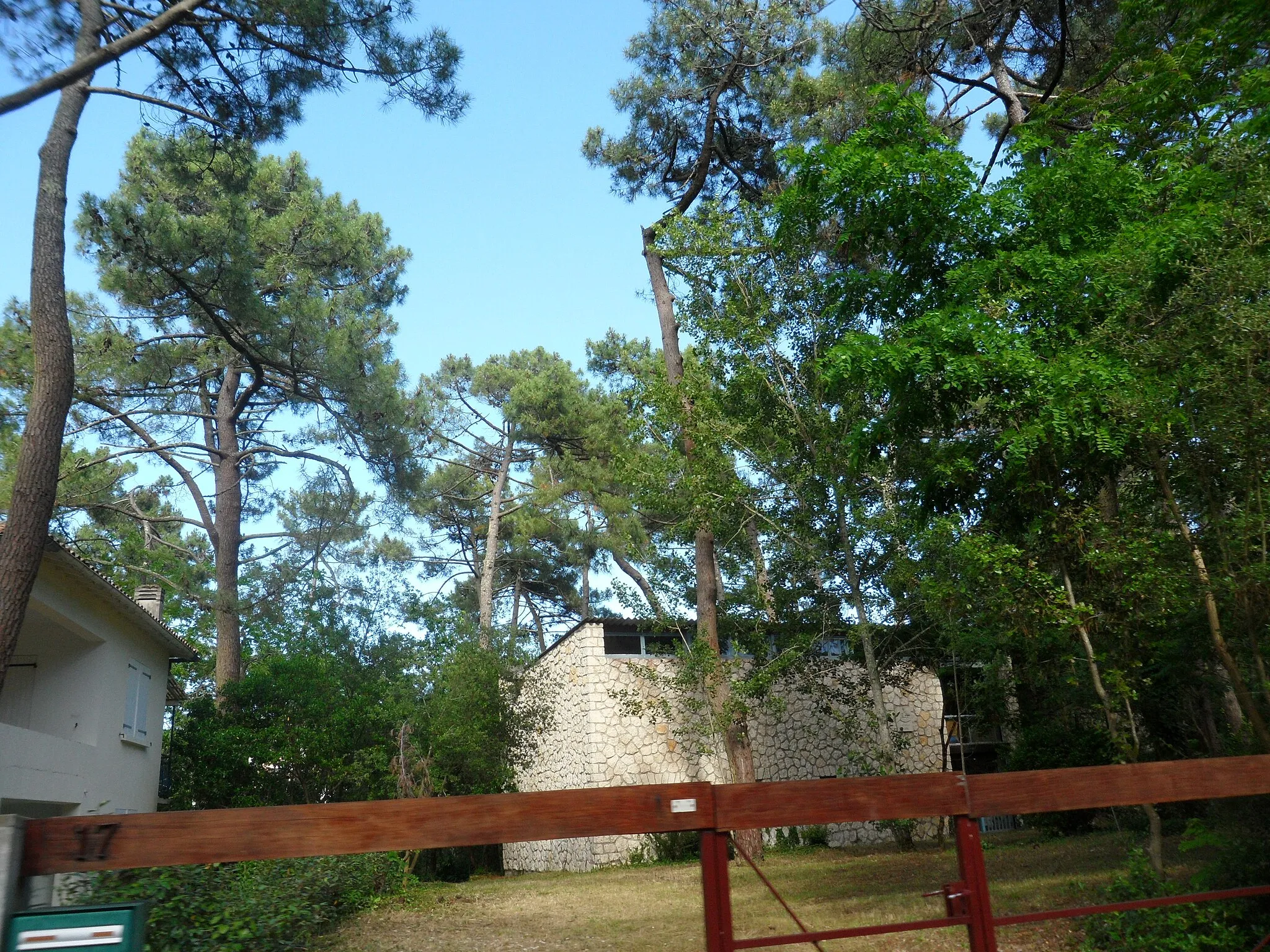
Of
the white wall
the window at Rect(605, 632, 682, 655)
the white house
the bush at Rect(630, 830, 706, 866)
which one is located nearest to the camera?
the white house

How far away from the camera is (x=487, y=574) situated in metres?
29.7

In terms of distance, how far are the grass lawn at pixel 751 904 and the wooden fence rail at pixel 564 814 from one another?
11.3 feet

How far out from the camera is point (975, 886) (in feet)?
10.7

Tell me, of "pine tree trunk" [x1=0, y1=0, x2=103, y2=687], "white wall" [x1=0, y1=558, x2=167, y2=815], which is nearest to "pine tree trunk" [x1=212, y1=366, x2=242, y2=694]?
"white wall" [x1=0, y1=558, x2=167, y2=815]

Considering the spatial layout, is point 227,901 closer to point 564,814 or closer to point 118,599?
point 564,814

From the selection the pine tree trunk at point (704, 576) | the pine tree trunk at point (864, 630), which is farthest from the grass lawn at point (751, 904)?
the pine tree trunk at point (864, 630)

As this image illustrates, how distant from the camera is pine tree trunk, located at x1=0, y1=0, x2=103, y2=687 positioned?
10.2 meters

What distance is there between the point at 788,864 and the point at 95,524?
2146 centimetres

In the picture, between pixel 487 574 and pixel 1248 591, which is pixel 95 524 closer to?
pixel 487 574

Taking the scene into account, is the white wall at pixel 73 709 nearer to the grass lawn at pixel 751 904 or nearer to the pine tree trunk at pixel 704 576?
the grass lawn at pixel 751 904

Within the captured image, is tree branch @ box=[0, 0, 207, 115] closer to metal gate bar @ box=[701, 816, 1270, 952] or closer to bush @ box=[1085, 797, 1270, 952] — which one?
metal gate bar @ box=[701, 816, 1270, 952]

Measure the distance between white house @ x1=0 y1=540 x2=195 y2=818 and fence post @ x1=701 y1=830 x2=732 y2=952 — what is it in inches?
442

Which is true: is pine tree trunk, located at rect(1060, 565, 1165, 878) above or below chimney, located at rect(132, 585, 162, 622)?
below

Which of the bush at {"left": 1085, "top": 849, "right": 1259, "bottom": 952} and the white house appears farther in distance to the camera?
the white house
